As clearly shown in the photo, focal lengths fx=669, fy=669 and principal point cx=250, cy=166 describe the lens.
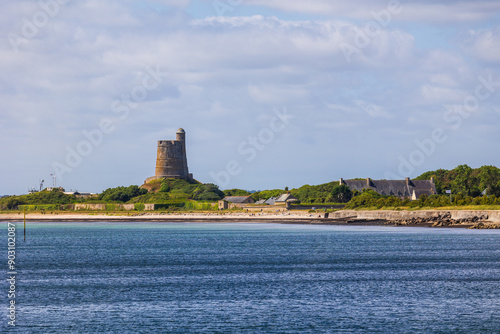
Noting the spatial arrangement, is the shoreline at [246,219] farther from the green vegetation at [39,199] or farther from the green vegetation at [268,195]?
the green vegetation at [268,195]

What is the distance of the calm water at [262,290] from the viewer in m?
24.6

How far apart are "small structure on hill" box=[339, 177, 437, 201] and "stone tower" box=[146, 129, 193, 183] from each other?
40898mm

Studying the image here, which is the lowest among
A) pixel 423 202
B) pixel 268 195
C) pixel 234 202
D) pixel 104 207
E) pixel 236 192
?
pixel 423 202

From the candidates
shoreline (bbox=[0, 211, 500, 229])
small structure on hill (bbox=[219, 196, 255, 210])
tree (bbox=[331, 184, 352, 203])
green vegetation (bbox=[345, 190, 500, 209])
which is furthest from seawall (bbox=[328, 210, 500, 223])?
small structure on hill (bbox=[219, 196, 255, 210])

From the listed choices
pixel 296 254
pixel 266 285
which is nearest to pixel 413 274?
pixel 266 285

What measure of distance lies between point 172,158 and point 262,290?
410ft

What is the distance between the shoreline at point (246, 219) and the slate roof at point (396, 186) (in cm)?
Result: 2415

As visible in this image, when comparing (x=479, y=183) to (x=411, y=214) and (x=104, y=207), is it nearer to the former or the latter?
(x=411, y=214)

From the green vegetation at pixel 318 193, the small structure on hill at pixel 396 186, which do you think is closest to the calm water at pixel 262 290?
the green vegetation at pixel 318 193

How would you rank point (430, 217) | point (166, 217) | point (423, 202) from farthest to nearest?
1. point (166, 217)
2. point (423, 202)
3. point (430, 217)

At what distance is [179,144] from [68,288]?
398ft

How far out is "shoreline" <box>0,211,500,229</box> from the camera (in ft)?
296

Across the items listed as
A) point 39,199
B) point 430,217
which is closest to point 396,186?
point 430,217

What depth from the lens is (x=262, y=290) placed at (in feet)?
106
